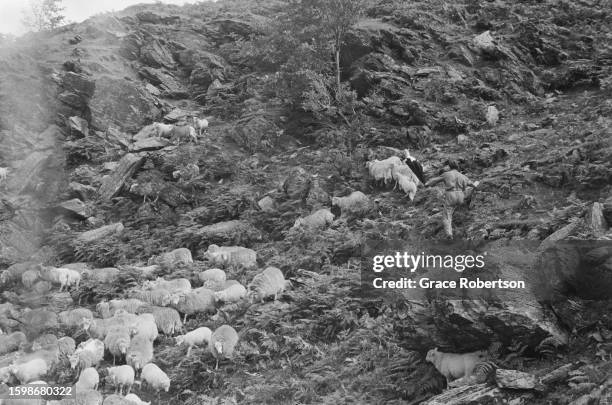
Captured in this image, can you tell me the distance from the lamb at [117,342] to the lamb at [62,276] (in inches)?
Answer: 205

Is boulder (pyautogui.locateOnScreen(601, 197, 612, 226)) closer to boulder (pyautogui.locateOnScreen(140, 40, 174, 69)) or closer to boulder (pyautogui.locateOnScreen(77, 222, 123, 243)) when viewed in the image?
boulder (pyautogui.locateOnScreen(77, 222, 123, 243))

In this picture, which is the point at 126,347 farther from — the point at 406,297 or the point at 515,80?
the point at 515,80

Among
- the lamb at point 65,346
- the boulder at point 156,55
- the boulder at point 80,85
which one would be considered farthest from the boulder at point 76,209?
the boulder at point 156,55

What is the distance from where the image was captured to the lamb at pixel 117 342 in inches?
461

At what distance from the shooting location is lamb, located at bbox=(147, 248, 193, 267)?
16688mm

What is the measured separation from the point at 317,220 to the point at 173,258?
4602mm

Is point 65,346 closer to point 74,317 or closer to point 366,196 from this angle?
point 74,317

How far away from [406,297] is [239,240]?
26.8ft

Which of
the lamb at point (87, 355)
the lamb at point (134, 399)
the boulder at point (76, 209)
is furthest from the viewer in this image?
the boulder at point (76, 209)

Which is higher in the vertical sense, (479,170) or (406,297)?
(479,170)

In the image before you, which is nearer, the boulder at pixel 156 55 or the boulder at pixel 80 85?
the boulder at pixel 80 85

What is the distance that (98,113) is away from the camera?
27.4m

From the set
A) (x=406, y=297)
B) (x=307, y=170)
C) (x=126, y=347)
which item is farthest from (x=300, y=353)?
(x=307, y=170)

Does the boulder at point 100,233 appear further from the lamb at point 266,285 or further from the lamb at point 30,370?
the lamb at point 30,370
